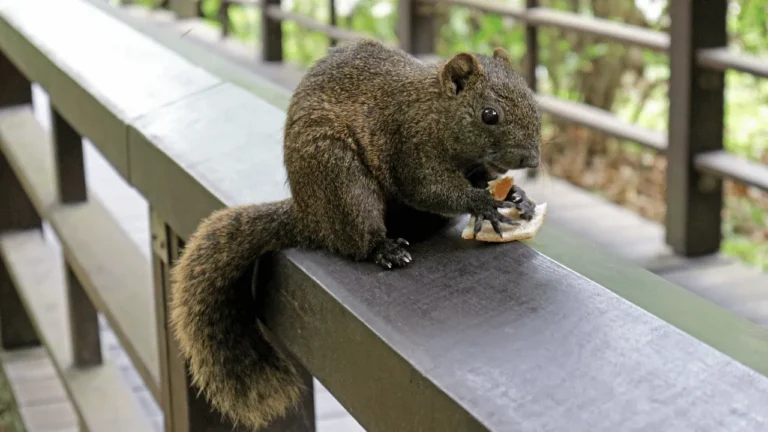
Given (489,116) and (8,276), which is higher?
(489,116)

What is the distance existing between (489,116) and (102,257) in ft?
3.54

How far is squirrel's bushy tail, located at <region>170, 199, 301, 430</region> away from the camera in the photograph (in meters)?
1.31

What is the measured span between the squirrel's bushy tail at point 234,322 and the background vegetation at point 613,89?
4763 mm

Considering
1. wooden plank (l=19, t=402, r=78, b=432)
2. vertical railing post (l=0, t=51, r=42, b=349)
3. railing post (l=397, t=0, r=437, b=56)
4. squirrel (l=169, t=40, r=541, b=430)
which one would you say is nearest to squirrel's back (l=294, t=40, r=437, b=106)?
squirrel (l=169, t=40, r=541, b=430)

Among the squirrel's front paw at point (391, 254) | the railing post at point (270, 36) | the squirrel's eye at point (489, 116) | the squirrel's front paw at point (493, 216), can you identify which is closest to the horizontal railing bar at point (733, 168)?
the squirrel's eye at point (489, 116)

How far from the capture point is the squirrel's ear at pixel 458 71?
1.48m

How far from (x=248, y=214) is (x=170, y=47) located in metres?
1.04

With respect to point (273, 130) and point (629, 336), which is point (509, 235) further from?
point (273, 130)

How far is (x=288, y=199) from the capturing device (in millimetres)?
1427

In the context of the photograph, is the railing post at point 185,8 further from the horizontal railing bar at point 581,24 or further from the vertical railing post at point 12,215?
the vertical railing post at point 12,215

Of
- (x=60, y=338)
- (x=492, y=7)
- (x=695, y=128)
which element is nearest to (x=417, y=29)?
(x=492, y=7)

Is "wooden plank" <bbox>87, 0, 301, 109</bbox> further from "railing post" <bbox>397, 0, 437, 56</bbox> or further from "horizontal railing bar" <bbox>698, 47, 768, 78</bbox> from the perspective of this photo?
"railing post" <bbox>397, 0, 437, 56</bbox>

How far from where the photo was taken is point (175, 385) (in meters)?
1.60

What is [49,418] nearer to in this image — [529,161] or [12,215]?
[12,215]
